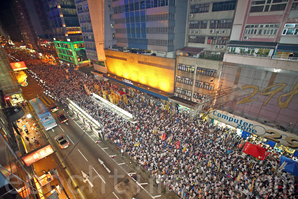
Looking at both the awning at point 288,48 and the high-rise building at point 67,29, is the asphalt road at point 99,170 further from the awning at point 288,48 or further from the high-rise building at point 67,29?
the high-rise building at point 67,29

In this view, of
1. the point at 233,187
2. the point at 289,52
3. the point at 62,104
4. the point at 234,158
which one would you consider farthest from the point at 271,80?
the point at 62,104

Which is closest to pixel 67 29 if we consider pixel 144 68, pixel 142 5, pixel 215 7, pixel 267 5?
pixel 142 5

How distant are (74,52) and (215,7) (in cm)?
4874

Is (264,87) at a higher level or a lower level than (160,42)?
lower

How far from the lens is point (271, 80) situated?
631 inches

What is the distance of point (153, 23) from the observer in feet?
83.2

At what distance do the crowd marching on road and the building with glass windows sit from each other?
121 ft

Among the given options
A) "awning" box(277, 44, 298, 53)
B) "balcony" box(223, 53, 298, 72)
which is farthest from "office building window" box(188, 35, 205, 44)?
"awning" box(277, 44, 298, 53)

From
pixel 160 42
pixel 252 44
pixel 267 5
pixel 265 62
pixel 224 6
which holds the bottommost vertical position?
pixel 265 62

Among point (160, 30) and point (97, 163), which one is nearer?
point (97, 163)

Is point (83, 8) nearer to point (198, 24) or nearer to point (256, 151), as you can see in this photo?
point (198, 24)

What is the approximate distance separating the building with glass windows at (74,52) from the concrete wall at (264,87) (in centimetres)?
5116

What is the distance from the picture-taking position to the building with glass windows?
169ft

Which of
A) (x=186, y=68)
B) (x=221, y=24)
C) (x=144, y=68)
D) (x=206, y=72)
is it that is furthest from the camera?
(x=144, y=68)
